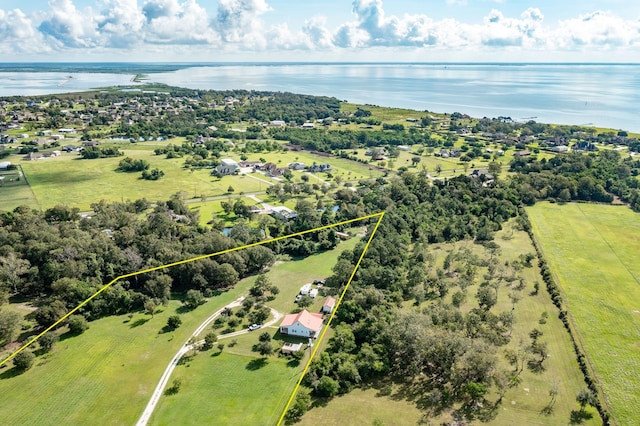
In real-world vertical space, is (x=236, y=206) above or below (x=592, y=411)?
above

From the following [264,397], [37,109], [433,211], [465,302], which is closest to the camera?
[264,397]

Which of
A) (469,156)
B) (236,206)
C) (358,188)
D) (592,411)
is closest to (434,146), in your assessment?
(469,156)

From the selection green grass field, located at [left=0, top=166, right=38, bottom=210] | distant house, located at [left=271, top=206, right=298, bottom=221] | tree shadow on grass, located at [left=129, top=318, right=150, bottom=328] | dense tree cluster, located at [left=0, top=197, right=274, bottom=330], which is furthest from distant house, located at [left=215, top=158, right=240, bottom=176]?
tree shadow on grass, located at [left=129, top=318, right=150, bottom=328]

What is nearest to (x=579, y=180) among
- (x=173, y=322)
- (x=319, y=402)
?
(x=319, y=402)

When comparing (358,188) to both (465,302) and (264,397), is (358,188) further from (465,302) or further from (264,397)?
(264,397)

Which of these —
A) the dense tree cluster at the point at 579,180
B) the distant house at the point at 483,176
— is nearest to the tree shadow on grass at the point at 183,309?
the distant house at the point at 483,176

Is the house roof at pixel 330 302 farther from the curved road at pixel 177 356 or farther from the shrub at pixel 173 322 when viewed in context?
the shrub at pixel 173 322

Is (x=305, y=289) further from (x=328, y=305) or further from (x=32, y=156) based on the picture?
(x=32, y=156)
